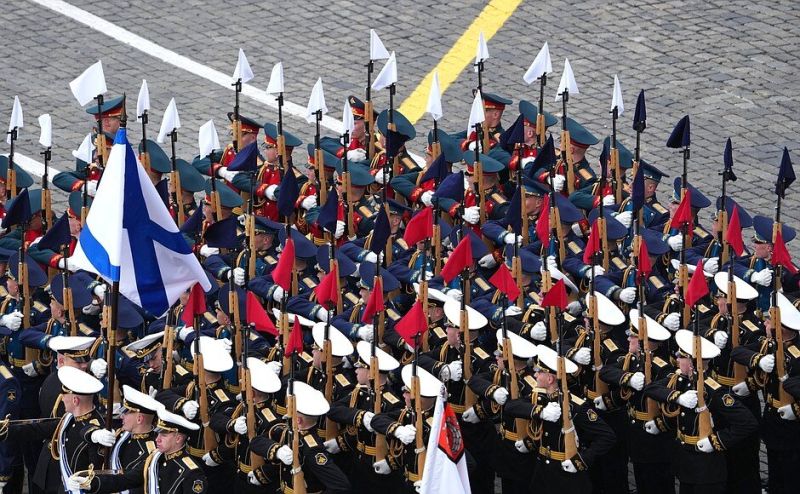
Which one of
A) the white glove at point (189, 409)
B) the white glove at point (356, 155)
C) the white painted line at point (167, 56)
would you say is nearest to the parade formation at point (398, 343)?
the white glove at point (189, 409)

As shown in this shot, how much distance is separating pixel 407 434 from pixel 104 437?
2.52m

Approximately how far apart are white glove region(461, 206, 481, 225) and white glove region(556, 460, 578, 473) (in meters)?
4.35

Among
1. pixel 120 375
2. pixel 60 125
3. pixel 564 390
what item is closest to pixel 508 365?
pixel 564 390

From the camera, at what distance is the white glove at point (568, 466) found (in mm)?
17859

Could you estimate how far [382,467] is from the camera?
17.9 m

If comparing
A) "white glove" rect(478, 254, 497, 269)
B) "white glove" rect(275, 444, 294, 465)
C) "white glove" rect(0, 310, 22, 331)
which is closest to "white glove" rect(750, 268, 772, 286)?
"white glove" rect(478, 254, 497, 269)

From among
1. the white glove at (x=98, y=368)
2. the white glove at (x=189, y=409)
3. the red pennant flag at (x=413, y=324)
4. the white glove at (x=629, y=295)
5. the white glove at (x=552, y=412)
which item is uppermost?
the red pennant flag at (x=413, y=324)

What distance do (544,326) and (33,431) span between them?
4.73m

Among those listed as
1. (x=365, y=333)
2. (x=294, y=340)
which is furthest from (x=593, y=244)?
(x=294, y=340)

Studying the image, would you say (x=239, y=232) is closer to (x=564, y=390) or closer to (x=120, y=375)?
(x=120, y=375)

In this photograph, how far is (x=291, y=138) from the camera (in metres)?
23.1

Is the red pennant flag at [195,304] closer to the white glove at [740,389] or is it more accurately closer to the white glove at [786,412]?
the white glove at [740,389]

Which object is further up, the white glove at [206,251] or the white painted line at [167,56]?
the white glove at [206,251]

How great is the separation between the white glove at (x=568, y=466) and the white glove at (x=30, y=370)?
5.19 meters
